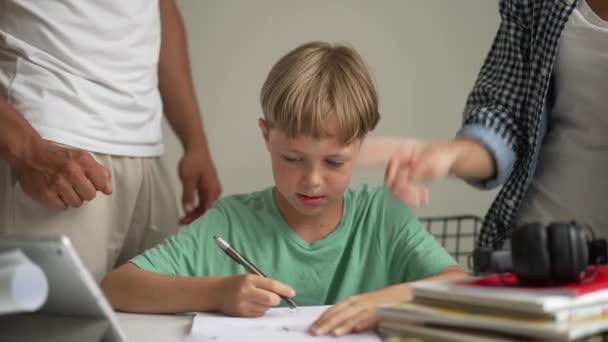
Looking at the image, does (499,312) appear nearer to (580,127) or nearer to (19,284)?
(19,284)

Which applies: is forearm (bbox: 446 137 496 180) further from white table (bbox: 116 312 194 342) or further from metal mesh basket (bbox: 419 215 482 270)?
metal mesh basket (bbox: 419 215 482 270)

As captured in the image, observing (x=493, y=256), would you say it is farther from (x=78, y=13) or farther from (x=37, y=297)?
(x=78, y=13)

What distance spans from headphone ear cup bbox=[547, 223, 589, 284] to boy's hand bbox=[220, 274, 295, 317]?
15.8 inches

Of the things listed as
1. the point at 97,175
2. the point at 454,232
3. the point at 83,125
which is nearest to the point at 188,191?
the point at 83,125

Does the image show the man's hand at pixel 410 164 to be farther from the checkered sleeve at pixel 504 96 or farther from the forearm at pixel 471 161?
the checkered sleeve at pixel 504 96

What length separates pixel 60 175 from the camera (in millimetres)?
1208

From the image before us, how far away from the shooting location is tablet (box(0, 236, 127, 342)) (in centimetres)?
66

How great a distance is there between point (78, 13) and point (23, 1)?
9 cm

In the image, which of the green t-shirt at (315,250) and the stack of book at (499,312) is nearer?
the stack of book at (499,312)

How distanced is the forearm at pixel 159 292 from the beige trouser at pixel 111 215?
149 millimetres

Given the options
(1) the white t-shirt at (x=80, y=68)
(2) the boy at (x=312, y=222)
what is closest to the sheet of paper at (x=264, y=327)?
(2) the boy at (x=312, y=222)

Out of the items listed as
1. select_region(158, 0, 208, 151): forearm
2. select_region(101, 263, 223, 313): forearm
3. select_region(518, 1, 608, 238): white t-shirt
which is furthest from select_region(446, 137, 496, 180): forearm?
select_region(158, 0, 208, 151): forearm

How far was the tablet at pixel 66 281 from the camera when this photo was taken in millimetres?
664

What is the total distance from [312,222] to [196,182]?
43 centimetres
